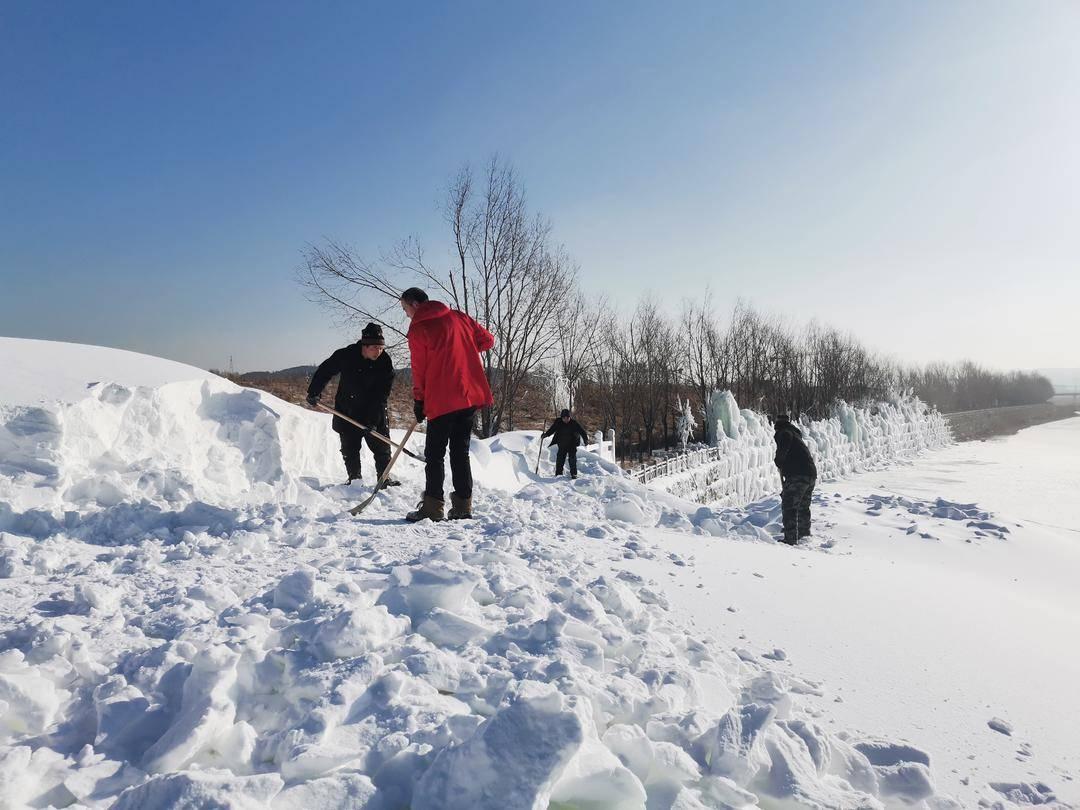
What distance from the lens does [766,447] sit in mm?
23984

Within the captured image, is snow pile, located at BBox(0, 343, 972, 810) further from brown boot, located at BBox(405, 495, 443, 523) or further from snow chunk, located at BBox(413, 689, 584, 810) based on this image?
brown boot, located at BBox(405, 495, 443, 523)

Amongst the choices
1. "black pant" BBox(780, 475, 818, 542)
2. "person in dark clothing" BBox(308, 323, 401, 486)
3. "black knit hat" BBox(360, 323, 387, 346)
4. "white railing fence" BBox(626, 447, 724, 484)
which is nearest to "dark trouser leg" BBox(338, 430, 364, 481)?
"person in dark clothing" BBox(308, 323, 401, 486)

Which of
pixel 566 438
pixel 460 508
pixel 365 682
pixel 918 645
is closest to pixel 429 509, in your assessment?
pixel 460 508

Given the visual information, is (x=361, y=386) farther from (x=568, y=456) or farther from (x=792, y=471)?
(x=792, y=471)

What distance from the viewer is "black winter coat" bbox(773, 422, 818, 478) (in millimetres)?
7570

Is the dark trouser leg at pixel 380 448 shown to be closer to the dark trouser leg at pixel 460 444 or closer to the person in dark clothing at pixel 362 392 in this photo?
the person in dark clothing at pixel 362 392

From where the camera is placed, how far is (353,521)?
3941 mm

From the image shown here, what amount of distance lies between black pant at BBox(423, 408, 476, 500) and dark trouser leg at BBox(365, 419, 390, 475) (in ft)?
4.54

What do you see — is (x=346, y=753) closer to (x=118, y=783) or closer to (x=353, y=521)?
(x=118, y=783)

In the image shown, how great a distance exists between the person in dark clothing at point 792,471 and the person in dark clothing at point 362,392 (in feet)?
16.8

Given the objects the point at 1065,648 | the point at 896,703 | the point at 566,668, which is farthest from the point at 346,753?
the point at 1065,648

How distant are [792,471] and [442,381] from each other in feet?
18.1

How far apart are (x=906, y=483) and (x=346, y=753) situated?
30.5m

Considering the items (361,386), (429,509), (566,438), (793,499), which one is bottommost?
(793,499)
